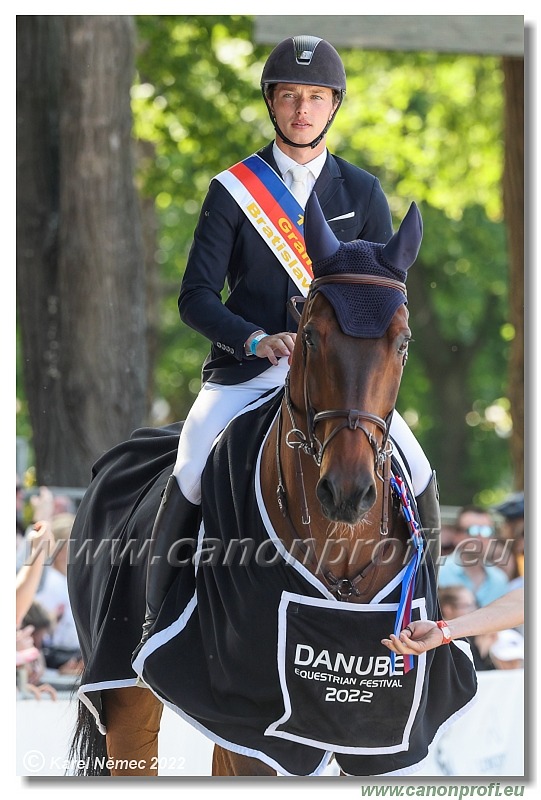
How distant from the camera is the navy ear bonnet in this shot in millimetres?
3652

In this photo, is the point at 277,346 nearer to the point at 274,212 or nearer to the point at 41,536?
the point at 274,212

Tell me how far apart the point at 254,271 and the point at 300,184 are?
0.46 meters

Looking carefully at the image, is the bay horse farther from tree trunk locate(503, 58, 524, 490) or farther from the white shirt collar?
tree trunk locate(503, 58, 524, 490)

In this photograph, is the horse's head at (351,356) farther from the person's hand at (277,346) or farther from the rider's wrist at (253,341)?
the rider's wrist at (253,341)

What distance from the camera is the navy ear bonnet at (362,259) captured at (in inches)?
144

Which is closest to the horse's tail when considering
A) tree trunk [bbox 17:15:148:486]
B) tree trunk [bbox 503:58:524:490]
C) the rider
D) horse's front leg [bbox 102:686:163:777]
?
horse's front leg [bbox 102:686:163:777]

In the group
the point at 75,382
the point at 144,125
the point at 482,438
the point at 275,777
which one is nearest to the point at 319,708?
the point at 275,777

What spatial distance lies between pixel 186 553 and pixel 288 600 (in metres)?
0.58

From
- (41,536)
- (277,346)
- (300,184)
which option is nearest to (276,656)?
(277,346)

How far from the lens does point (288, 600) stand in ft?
13.1

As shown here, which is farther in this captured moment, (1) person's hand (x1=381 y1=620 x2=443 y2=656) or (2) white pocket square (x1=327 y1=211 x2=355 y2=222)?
(2) white pocket square (x1=327 y1=211 x2=355 y2=222)

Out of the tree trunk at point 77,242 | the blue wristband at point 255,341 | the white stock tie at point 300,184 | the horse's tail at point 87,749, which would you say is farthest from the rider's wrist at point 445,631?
the tree trunk at point 77,242

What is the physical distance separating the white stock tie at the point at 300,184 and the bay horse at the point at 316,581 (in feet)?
2.60

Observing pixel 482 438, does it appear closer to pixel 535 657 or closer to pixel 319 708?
pixel 535 657
